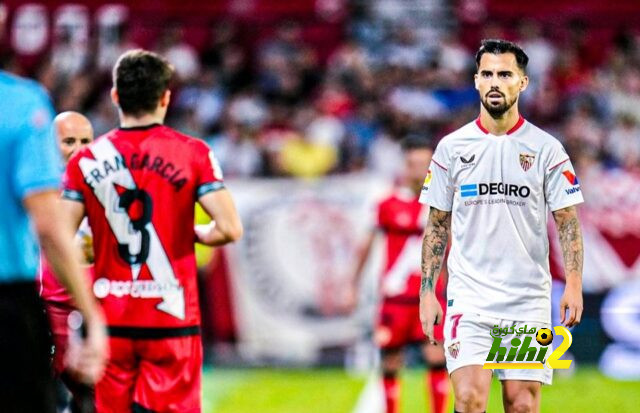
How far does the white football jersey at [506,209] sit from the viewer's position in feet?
21.0

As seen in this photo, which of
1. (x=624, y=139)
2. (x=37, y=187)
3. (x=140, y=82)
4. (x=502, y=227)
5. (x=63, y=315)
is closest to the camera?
(x=37, y=187)

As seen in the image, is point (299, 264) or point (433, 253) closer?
point (433, 253)

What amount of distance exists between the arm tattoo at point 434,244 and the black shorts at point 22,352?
2.67 metres

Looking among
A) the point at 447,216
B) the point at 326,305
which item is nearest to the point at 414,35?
the point at 326,305

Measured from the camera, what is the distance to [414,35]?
19156 mm

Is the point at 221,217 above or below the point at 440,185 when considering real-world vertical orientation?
below

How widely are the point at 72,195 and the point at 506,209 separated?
227cm

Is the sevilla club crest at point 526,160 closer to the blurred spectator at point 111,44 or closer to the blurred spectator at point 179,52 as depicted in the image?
the blurred spectator at point 179,52

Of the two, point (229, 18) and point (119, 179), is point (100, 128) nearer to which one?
point (229, 18)

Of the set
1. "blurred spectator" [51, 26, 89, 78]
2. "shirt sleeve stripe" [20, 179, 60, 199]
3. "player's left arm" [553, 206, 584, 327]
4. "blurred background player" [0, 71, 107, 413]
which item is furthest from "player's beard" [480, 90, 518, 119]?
"blurred spectator" [51, 26, 89, 78]

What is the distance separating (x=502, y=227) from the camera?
6418 millimetres

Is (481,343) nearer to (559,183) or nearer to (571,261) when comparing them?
(571,261)

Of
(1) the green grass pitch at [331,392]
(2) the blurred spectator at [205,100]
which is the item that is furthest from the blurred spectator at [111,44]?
(1) the green grass pitch at [331,392]

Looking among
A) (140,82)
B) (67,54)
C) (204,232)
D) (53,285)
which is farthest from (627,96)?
(140,82)
